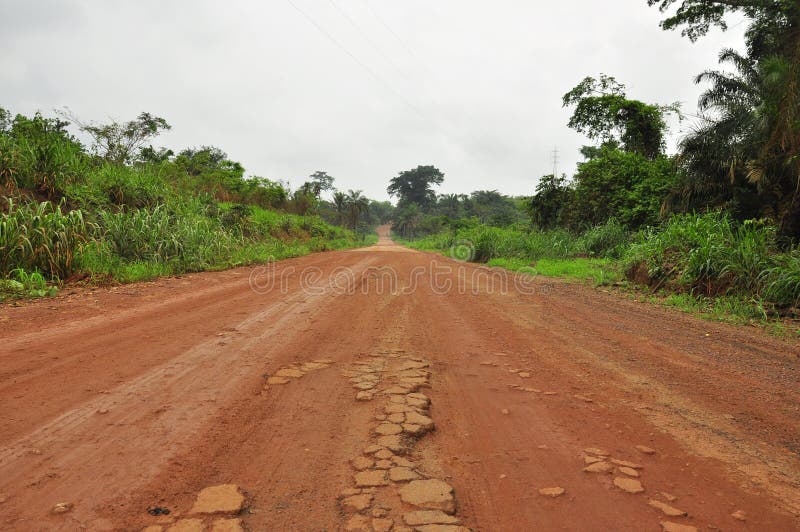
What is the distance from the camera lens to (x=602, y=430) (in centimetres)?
246

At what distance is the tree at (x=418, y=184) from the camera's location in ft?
286

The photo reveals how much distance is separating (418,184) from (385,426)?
8733 centimetres

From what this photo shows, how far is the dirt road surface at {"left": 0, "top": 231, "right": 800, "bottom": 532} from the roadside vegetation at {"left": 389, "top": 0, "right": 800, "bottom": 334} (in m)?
2.58

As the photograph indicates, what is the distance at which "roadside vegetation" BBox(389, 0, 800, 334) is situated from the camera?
7094 millimetres

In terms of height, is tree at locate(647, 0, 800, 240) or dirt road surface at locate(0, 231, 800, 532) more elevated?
tree at locate(647, 0, 800, 240)

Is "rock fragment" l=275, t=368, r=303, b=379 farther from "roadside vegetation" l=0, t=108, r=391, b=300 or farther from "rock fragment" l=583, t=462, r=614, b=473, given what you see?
"roadside vegetation" l=0, t=108, r=391, b=300

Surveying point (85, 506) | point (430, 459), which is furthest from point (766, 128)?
point (85, 506)

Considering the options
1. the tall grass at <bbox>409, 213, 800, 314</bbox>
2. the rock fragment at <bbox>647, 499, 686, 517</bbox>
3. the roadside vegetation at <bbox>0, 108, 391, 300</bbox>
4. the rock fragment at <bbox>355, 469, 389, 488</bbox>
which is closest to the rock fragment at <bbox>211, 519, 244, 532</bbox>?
the rock fragment at <bbox>355, 469, 389, 488</bbox>

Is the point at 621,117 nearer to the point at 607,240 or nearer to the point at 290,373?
the point at 607,240

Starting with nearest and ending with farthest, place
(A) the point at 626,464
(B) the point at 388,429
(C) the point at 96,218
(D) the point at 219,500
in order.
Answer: (D) the point at 219,500
(A) the point at 626,464
(B) the point at 388,429
(C) the point at 96,218

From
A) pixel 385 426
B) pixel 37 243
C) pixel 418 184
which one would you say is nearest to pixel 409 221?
pixel 418 184

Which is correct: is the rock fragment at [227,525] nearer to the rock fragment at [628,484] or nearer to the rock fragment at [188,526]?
the rock fragment at [188,526]

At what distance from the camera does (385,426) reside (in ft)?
7.94

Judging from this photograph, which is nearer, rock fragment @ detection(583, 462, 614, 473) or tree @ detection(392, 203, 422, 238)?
rock fragment @ detection(583, 462, 614, 473)
